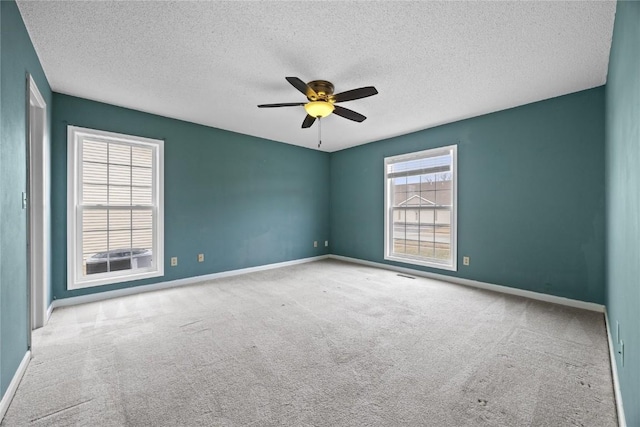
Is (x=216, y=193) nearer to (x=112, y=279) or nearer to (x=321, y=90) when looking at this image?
(x=112, y=279)

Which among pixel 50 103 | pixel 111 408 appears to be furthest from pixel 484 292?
pixel 50 103

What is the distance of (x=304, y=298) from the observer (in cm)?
350

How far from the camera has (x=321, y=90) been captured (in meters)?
2.83

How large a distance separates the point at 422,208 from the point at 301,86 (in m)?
3.17

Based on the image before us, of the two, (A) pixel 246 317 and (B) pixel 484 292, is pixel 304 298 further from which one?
(B) pixel 484 292

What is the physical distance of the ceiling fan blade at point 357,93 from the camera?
256cm

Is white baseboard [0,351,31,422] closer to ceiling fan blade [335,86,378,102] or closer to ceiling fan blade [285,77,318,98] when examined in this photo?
ceiling fan blade [285,77,318,98]

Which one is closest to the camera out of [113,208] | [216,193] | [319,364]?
[319,364]

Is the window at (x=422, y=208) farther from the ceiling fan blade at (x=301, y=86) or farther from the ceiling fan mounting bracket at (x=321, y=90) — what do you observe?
the ceiling fan blade at (x=301, y=86)

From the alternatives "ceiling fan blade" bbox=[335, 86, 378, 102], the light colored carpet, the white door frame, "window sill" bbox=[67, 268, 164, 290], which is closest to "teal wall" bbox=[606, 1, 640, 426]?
the light colored carpet

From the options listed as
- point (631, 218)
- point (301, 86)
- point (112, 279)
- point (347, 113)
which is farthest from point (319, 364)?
point (112, 279)

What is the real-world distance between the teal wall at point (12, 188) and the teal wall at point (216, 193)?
1.44 meters

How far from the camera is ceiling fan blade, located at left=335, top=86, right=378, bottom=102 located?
8.41ft

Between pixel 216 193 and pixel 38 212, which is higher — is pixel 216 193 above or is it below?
above
